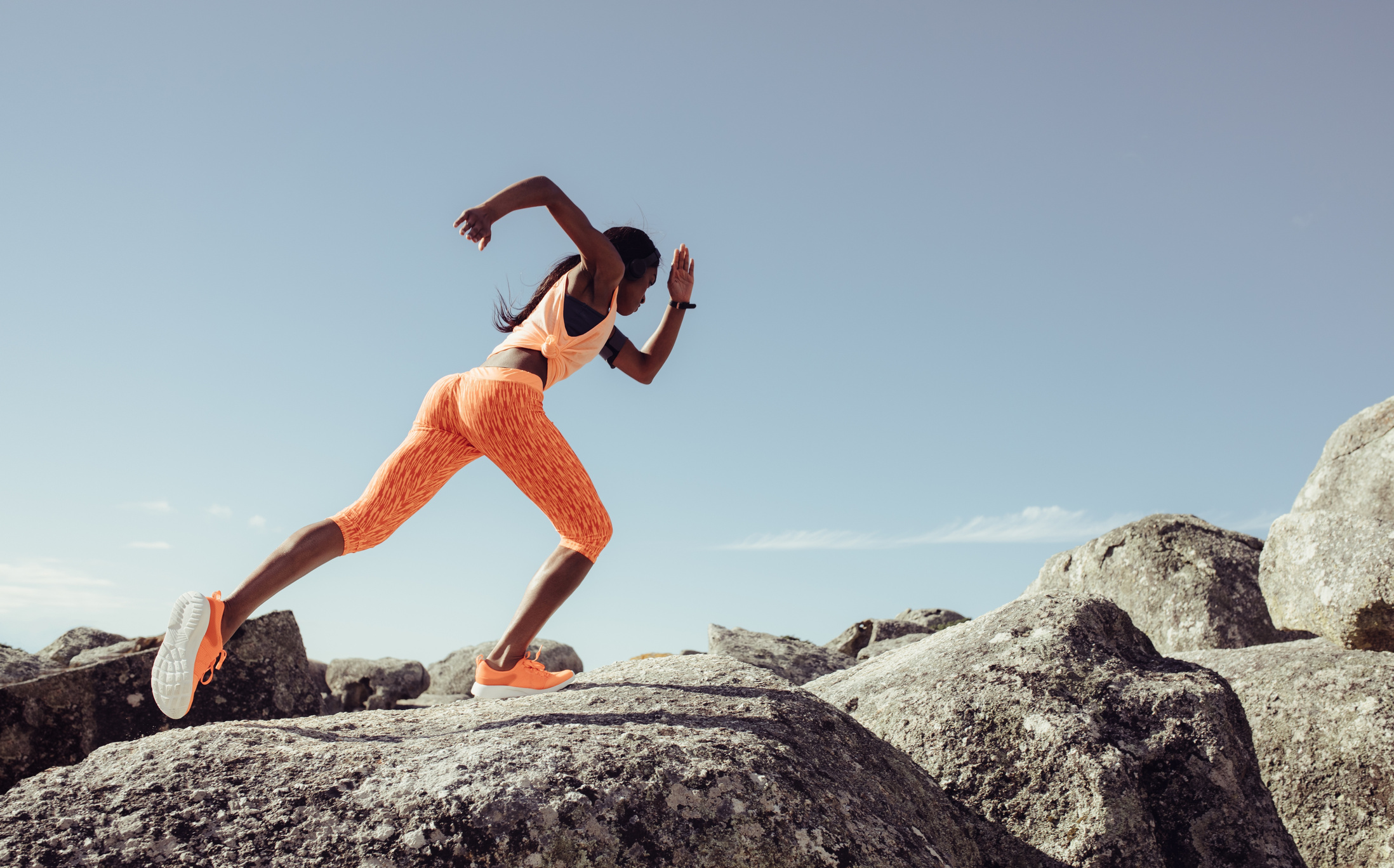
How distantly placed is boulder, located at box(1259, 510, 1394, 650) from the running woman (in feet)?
14.4

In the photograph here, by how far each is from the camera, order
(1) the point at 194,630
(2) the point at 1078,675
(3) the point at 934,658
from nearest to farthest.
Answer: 1. (1) the point at 194,630
2. (2) the point at 1078,675
3. (3) the point at 934,658

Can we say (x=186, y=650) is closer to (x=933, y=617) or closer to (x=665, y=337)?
(x=665, y=337)

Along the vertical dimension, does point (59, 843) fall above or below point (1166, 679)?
below

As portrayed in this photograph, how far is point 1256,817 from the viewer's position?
3.71m

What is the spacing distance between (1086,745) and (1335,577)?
2.82 metres

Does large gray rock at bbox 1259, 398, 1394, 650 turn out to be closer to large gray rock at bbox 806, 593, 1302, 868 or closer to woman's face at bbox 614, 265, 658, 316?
large gray rock at bbox 806, 593, 1302, 868

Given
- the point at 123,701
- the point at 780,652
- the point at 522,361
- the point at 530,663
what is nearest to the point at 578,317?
the point at 522,361

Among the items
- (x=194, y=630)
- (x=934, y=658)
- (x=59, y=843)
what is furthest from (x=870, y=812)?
(x=194, y=630)

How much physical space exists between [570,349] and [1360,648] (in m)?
4.83

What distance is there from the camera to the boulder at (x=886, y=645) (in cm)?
1030

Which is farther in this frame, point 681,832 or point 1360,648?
point 1360,648

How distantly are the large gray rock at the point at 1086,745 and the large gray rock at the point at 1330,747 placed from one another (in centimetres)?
83

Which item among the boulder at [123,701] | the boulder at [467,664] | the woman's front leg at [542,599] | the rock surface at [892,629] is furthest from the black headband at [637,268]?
the boulder at [467,664]

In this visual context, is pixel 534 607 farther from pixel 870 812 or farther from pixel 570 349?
pixel 870 812
